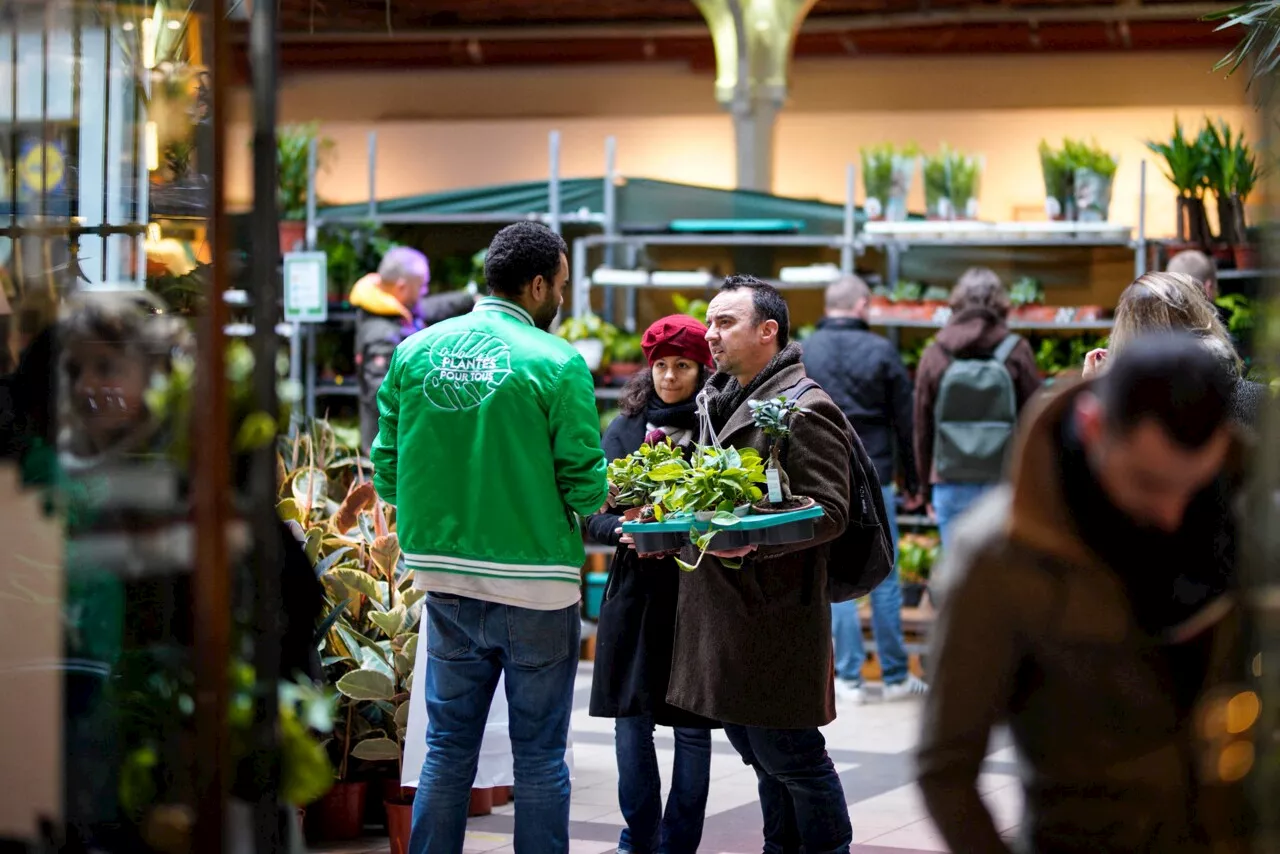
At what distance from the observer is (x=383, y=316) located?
820 cm

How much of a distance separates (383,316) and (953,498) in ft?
9.70

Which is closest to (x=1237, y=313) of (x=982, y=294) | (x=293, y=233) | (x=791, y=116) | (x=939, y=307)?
(x=982, y=294)

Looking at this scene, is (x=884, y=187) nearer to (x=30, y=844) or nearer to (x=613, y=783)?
(x=613, y=783)

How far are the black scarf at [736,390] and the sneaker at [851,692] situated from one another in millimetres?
3266

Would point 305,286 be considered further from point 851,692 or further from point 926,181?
point 851,692

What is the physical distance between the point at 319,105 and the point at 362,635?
Result: 10.5 meters

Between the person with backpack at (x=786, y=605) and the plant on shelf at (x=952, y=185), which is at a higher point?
the plant on shelf at (x=952, y=185)

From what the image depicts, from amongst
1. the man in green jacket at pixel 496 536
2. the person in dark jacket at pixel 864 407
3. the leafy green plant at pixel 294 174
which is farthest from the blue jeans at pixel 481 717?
the leafy green plant at pixel 294 174

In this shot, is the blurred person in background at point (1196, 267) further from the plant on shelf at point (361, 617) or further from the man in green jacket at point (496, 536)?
the man in green jacket at point (496, 536)

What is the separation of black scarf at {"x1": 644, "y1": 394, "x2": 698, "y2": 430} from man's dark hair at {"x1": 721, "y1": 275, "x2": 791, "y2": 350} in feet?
1.18

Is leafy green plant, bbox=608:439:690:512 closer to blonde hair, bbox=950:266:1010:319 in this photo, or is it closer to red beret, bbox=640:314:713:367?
red beret, bbox=640:314:713:367

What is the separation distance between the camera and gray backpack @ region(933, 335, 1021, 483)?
7340mm

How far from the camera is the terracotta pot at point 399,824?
180 inches

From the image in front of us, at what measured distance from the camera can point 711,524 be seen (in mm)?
3779
